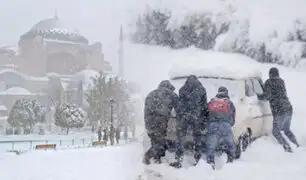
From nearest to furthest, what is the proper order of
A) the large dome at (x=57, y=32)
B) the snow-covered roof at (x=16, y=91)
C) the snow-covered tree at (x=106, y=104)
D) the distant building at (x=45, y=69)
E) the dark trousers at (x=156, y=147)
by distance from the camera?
the dark trousers at (x=156, y=147), the snow-covered tree at (x=106, y=104), the distant building at (x=45, y=69), the snow-covered roof at (x=16, y=91), the large dome at (x=57, y=32)

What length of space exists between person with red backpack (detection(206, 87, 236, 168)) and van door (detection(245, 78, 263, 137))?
262 millimetres

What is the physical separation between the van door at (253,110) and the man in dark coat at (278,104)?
76 mm

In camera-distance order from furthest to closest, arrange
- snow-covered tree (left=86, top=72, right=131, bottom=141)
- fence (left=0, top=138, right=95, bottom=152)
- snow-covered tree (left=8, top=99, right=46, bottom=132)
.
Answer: snow-covered tree (left=8, top=99, right=46, bottom=132)
snow-covered tree (left=86, top=72, right=131, bottom=141)
fence (left=0, top=138, right=95, bottom=152)

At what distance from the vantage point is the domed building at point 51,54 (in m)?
10.3

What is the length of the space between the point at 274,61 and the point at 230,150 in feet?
3.49

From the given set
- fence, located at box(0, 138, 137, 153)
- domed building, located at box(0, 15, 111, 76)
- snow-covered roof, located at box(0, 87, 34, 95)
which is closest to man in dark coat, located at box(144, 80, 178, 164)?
fence, located at box(0, 138, 137, 153)

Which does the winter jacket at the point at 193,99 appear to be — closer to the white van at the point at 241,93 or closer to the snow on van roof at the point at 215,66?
the white van at the point at 241,93

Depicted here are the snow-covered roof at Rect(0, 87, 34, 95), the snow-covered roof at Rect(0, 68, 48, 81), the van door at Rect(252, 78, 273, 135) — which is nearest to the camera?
the van door at Rect(252, 78, 273, 135)

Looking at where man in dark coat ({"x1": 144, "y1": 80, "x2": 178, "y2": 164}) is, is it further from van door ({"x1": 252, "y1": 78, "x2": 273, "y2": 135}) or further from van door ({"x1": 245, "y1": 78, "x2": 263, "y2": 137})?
van door ({"x1": 252, "y1": 78, "x2": 273, "y2": 135})

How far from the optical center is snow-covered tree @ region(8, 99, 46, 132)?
8805 millimetres

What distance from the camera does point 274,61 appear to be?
124 inches

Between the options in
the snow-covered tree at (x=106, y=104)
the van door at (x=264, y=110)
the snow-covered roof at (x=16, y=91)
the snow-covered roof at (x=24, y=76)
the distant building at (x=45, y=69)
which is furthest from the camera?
the snow-covered roof at (x=16, y=91)

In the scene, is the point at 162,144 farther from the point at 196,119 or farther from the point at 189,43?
the point at 189,43

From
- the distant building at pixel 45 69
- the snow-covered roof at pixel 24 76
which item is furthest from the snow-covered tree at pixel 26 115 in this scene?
the snow-covered roof at pixel 24 76
